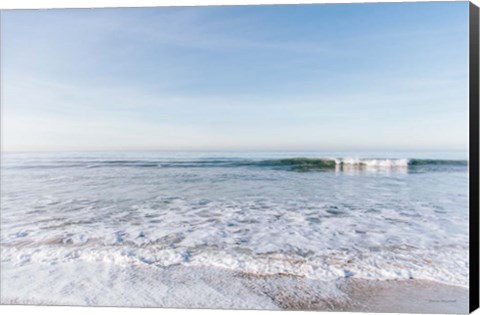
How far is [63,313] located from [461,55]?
110 inches

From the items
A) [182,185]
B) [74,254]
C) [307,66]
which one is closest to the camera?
[74,254]

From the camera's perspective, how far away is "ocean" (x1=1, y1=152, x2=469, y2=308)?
2.79 meters

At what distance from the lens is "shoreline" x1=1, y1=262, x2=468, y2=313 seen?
2.61 metres

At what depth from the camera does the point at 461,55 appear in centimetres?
275

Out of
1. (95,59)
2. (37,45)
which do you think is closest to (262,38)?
(95,59)

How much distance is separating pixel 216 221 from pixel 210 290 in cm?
52

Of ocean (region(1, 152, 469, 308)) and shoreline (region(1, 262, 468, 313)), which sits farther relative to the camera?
ocean (region(1, 152, 469, 308))

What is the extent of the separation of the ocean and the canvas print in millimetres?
11

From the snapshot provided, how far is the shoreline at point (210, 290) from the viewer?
103 inches

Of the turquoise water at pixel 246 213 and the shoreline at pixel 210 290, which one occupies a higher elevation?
the turquoise water at pixel 246 213

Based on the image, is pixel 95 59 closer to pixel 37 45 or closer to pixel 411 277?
pixel 37 45

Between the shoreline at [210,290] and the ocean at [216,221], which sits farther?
the ocean at [216,221]

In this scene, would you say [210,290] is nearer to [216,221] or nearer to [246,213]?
[216,221]

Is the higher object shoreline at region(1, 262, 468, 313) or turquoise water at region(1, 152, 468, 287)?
turquoise water at region(1, 152, 468, 287)
